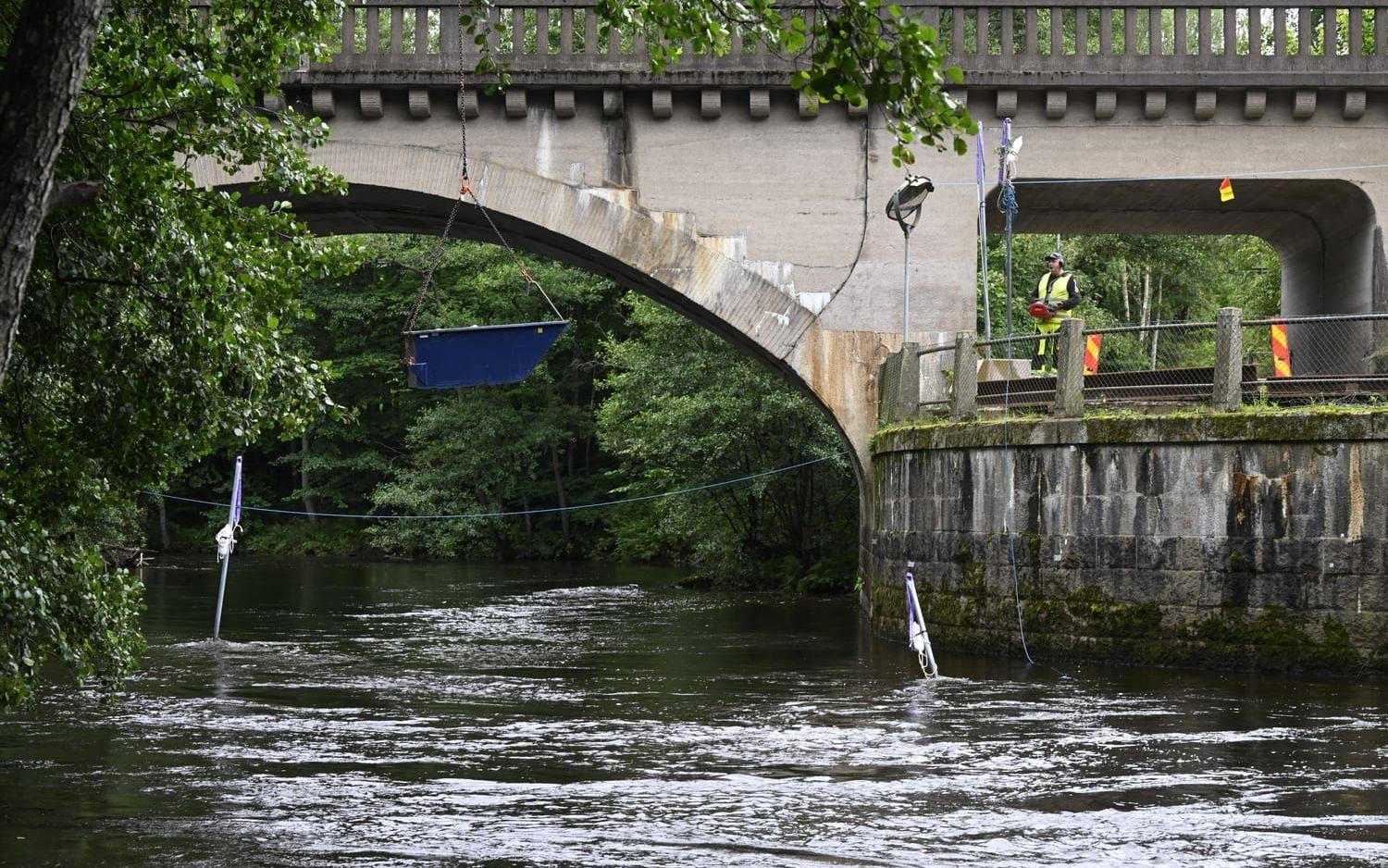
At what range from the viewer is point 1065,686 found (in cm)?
1323

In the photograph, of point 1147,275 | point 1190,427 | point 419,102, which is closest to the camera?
point 1190,427

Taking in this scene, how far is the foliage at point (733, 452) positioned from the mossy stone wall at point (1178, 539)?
1151cm

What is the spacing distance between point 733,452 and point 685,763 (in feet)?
61.4

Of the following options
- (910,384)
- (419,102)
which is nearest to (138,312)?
(910,384)

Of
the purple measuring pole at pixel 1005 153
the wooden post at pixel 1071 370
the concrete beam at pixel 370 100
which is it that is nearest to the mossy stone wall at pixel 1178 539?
the wooden post at pixel 1071 370

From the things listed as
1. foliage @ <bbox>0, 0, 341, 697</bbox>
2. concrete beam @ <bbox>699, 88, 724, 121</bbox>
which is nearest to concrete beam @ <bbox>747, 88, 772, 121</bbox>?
concrete beam @ <bbox>699, 88, 724, 121</bbox>

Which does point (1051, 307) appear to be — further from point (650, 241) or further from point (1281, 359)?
point (650, 241)

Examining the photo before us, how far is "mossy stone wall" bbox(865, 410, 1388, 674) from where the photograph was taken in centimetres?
1336

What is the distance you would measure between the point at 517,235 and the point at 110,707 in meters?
10.1

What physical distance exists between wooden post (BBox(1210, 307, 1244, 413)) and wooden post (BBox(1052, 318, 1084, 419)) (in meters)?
1.19

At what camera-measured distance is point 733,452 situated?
2844cm

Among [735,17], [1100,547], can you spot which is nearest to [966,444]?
[1100,547]

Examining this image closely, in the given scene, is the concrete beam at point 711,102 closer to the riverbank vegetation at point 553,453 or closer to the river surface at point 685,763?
the river surface at point 685,763

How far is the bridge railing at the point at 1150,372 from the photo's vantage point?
13953mm
